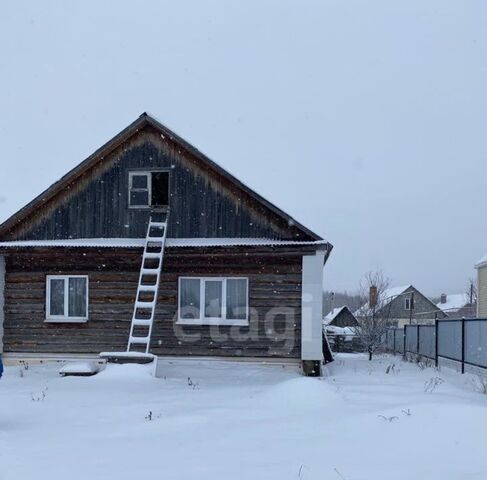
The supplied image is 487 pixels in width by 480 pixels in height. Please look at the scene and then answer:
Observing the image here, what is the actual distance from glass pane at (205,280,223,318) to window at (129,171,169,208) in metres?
2.28

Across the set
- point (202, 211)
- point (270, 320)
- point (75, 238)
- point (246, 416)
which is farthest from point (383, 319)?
point (246, 416)

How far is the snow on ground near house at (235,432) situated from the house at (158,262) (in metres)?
2.93

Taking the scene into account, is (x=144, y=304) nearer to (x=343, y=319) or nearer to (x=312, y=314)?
(x=312, y=314)

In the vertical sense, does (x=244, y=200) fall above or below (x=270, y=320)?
above

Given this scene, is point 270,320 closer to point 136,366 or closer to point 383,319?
point 136,366

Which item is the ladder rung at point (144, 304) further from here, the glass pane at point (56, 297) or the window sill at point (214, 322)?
the glass pane at point (56, 297)

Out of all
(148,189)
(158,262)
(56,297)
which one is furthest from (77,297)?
(148,189)

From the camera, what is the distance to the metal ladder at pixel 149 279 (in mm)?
11114

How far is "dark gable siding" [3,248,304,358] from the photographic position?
12.2 m

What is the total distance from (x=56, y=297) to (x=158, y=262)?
2.90 metres

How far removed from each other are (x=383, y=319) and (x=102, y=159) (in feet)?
41.9

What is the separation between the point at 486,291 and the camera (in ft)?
93.6

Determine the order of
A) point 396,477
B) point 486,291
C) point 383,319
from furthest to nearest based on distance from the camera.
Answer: point 486,291 < point 383,319 < point 396,477

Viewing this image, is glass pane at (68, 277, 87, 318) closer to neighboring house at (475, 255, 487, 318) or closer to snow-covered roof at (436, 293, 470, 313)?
neighboring house at (475, 255, 487, 318)
